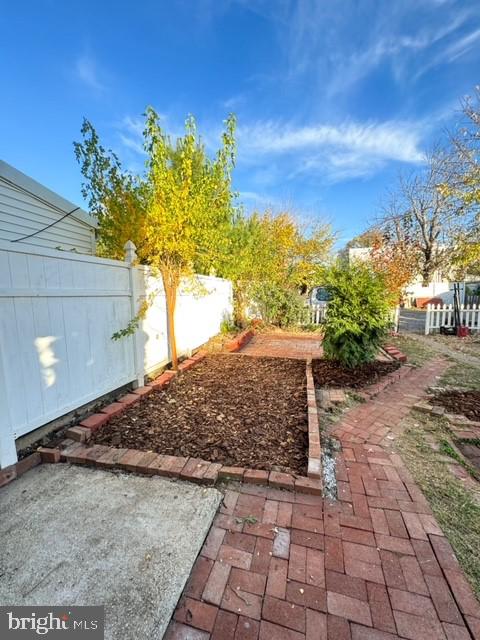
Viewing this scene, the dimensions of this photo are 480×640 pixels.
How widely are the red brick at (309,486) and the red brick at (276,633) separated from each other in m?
0.86

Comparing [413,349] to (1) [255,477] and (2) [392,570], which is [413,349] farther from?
(2) [392,570]

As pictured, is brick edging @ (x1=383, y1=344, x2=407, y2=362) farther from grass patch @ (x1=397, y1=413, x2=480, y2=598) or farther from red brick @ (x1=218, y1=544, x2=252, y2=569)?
red brick @ (x1=218, y1=544, x2=252, y2=569)

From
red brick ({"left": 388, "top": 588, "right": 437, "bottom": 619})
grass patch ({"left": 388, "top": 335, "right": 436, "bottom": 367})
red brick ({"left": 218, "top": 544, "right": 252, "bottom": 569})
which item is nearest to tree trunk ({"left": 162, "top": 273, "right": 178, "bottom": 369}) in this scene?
red brick ({"left": 218, "top": 544, "right": 252, "bottom": 569})

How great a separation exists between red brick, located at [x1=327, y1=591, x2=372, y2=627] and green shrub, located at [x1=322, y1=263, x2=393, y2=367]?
11.7 ft

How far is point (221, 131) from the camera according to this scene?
3.79 metres

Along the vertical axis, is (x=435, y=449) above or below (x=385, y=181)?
below

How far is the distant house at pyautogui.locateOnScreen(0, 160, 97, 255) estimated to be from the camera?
4.20m

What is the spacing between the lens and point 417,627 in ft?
3.91

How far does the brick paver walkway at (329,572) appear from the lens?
3.91ft

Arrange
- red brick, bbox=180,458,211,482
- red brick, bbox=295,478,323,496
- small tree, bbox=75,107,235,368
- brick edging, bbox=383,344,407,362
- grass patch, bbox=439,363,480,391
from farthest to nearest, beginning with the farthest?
brick edging, bbox=383,344,407,362 < grass patch, bbox=439,363,480,391 < small tree, bbox=75,107,235,368 < red brick, bbox=180,458,211,482 < red brick, bbox=295,478,323,496

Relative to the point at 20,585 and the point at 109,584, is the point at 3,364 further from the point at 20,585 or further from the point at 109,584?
the point at 109,584

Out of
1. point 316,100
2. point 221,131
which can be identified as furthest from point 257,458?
point 316,100

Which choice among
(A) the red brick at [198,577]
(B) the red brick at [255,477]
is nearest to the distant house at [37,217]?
(B) the red brick at [255,477]

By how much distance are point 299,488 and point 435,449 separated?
5.04 ft
